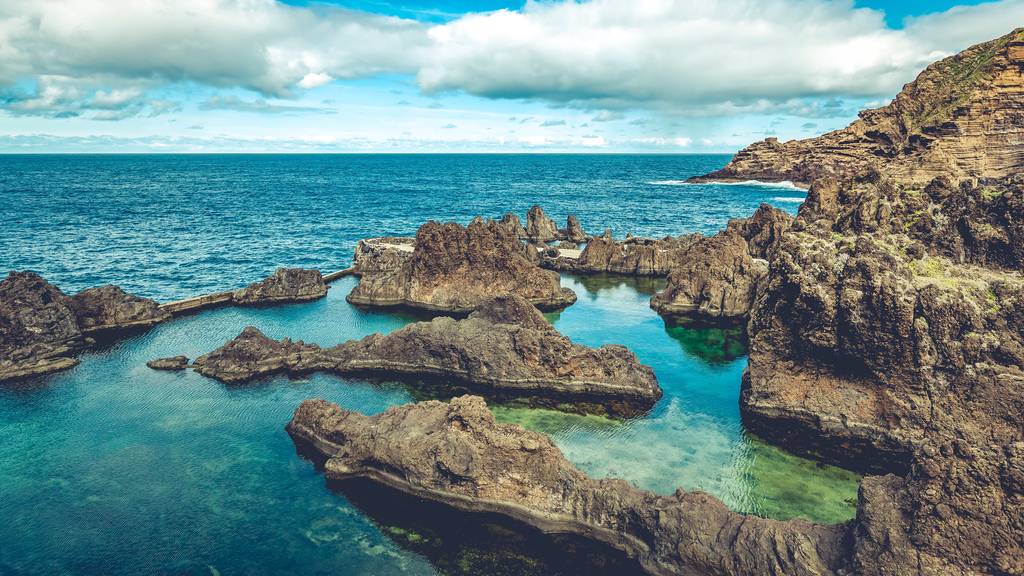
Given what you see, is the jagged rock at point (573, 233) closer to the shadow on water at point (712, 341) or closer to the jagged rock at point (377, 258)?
the jagged rock at point (377, 258)

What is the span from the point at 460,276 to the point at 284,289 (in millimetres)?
16862

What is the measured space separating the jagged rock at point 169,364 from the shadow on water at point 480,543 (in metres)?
21.0

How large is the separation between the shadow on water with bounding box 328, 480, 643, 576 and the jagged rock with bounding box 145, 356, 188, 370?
825 inches

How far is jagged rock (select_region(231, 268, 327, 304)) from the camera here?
53719 millimetres

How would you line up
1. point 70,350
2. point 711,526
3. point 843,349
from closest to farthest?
point 711,526, point 843,349, point 70,350

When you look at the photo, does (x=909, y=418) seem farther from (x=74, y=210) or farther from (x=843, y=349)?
(x=74, y=210)

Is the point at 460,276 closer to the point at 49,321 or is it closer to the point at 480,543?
the point at 49,321

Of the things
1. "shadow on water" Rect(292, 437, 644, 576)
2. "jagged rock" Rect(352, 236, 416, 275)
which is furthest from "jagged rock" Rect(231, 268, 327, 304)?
"shadow on water" Rect(292, 437, 644, 576)

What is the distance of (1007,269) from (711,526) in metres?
25.4

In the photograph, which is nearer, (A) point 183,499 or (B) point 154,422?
(A) point 183,499

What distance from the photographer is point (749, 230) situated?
69.1 meters

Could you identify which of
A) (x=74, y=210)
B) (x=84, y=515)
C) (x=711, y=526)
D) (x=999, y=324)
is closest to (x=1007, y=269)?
(x=999, y=324)

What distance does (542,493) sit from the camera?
22.8 meters

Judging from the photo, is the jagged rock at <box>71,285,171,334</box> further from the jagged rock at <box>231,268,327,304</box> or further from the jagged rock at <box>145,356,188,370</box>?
the jagged rock at <box>145,356,188,370</box>
